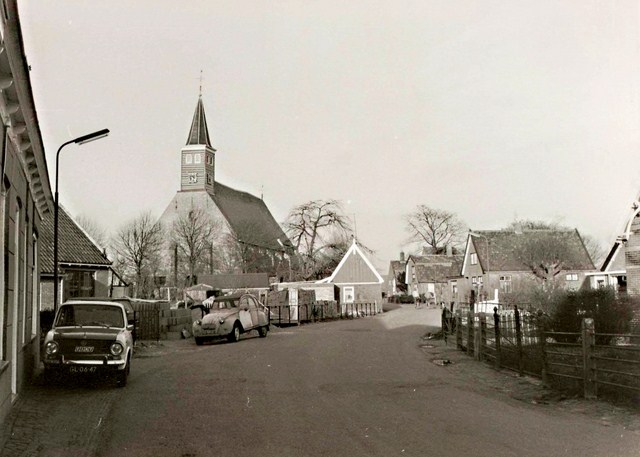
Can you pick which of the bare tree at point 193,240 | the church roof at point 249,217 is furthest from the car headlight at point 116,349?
the church roof at point 249,217

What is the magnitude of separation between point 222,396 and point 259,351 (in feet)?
29.1

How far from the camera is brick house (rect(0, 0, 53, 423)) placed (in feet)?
27.5

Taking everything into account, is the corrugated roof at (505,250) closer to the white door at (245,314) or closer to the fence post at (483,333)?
the white door at (245,314)

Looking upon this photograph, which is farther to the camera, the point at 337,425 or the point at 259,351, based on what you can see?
the point at 259,351

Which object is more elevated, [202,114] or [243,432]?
[202,114]

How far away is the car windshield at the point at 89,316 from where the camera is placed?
13.0 m

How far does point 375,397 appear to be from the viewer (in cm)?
→ 1068

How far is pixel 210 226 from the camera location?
273ft

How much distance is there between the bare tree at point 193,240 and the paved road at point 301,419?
60620 millimetres

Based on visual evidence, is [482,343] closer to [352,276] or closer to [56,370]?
[56,370]

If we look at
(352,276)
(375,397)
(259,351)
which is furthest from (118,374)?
(352,276)

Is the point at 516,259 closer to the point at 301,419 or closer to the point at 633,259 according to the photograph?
the point at 633,259

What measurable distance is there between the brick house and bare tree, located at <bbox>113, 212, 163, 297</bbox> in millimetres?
49996

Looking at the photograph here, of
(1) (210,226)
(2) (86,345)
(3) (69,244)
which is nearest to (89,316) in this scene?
(2) (86,345)
